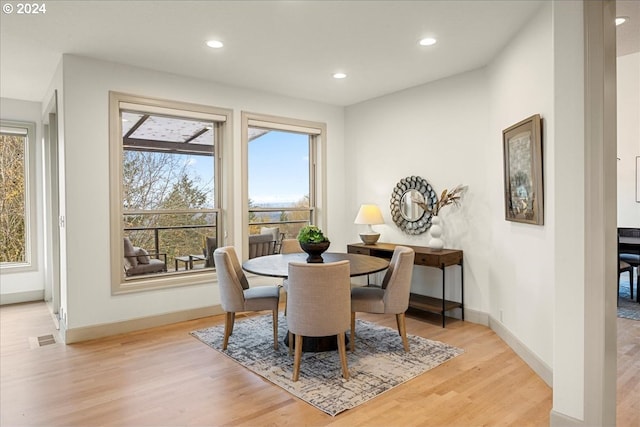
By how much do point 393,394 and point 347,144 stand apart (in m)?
3.97

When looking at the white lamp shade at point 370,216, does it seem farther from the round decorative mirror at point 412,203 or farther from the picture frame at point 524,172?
the picture frame at point 524,172

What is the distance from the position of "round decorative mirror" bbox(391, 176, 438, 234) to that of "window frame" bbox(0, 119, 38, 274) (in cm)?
487

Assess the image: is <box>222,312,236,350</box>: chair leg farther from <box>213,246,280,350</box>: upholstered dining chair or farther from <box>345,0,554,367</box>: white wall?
→ <box>345,0,554,367</box>: white wall

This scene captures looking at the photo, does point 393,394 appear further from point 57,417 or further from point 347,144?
point 347,144

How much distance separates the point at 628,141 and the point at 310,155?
4487mm

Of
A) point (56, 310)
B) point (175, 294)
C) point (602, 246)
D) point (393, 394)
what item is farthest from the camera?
point (56, 310)

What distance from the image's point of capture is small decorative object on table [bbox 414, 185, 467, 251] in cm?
438

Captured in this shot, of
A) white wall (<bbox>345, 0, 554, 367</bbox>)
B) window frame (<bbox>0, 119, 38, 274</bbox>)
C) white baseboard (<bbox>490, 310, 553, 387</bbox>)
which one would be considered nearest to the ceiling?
white wall (<bbox>345, 0, 554, 367</bbox>)

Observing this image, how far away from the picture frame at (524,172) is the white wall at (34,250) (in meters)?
5.81

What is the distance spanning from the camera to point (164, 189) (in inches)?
176

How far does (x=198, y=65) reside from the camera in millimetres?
4055

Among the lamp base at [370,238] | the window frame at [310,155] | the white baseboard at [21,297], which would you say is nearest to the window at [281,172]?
the window frame at [310,155]

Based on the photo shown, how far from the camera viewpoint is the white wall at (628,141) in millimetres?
5293

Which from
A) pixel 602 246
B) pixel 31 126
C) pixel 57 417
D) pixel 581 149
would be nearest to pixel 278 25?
pixel 581 149
